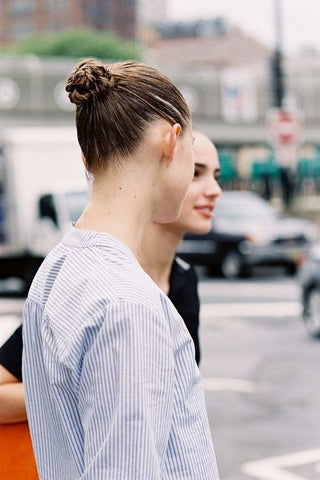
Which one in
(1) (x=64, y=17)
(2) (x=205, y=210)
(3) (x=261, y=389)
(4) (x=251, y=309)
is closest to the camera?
(2) (x=205, y=210)

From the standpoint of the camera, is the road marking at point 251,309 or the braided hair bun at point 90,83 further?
the road marking at point 251,309

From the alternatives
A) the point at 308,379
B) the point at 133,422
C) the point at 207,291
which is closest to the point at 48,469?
the point at 133,422

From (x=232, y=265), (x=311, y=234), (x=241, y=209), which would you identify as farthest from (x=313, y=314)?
(x=241, y=209)

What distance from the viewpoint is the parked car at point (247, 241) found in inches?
737

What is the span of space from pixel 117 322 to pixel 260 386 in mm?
7360

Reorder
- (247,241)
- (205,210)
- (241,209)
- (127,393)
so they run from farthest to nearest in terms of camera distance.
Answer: (241,209) < (247,241) < (205,210) < (127,393)

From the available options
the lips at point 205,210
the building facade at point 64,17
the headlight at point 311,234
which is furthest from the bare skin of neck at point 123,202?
the building facade at point 64,17

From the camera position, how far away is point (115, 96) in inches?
65.0

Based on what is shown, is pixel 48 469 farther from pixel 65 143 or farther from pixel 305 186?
pixel 305 186

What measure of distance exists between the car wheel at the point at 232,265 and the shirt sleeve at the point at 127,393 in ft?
57.3

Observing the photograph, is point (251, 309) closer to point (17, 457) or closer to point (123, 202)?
point (17, 457)

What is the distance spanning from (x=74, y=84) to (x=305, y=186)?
5441 cm

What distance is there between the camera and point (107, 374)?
1.45 metres

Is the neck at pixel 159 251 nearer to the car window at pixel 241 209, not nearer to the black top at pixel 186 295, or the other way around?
the black top at pixel 186 295
